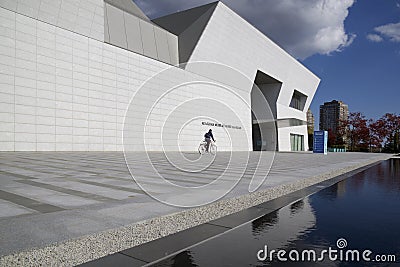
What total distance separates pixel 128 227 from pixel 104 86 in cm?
1900

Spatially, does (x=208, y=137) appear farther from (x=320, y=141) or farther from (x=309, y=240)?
(x=320, y=141)

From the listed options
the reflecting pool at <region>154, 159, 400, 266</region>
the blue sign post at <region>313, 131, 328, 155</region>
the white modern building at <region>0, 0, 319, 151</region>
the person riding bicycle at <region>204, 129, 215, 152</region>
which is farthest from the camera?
the blue sign post at <region>313, 131, 328, 155</region>

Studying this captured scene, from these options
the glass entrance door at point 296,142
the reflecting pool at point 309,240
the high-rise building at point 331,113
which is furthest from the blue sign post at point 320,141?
the high-rise building at point 331,113

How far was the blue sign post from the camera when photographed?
29.3 m

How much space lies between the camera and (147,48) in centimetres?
2420

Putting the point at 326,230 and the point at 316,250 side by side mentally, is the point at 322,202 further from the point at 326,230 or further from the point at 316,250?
the point at 316,250

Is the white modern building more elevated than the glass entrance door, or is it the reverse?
the white modern building

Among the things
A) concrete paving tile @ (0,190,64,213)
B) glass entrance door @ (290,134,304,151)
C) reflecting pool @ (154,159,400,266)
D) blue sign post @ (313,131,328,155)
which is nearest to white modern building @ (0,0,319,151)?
concrete paving tile @ (0,190,64,213)

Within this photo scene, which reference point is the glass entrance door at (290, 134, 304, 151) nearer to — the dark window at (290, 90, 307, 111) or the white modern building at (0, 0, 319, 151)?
the dark window at (290, 90, 307, 111)

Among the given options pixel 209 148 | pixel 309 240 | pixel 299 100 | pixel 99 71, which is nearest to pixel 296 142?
pixel 299 100

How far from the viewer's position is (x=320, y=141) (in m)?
29.8

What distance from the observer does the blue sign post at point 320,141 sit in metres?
29.3

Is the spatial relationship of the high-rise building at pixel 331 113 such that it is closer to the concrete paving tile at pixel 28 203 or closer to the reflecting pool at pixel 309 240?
the reflecting pool at pixel 309 240

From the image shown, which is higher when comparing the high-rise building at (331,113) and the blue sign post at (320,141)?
the high-rise building at (331,113)
